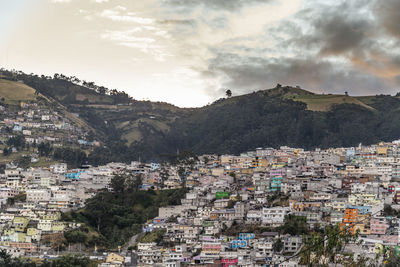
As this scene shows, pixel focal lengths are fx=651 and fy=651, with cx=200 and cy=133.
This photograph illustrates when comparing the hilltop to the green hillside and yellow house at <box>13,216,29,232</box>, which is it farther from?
yellow house at <box>13,216,29,232</box>

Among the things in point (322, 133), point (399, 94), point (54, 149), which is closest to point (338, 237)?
point (54, 149)

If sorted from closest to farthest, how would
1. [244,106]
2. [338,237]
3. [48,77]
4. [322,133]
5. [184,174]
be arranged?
[338,237] → [184,174] → [322,133] → [244,106] → [48,77]

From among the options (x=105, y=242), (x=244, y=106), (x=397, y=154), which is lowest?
(x=105, y=242)

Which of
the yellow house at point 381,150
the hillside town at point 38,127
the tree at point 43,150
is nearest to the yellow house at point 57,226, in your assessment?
the tree at point 43,150

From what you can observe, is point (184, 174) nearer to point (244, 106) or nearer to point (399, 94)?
point (244, 106)

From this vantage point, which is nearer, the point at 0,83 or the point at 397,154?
the point at 397,154

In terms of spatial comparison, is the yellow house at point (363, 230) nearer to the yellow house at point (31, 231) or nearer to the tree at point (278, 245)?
the tree at point (278, 245)
